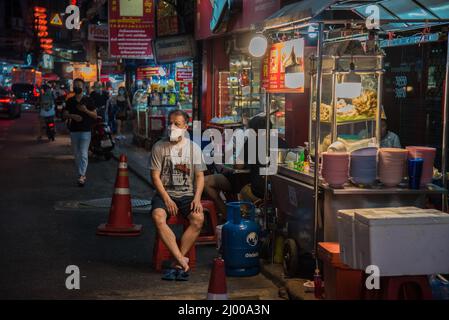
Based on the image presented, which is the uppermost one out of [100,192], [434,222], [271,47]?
[271,47]

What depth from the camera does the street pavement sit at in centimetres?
755

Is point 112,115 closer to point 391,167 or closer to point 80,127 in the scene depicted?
point 80,127

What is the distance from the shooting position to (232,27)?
16.0 m

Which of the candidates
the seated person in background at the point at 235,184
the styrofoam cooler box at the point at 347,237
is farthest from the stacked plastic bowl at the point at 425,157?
the seated person in background at the point at 235,184

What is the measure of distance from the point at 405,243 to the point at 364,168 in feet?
4.45

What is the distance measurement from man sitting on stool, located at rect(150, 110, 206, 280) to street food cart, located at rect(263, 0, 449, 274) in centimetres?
96

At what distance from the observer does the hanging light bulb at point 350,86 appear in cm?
798

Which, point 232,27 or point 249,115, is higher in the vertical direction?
point 232,27

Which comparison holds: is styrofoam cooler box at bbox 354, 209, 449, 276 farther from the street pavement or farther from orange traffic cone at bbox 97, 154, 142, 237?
orange traffic cone at bbox 97, 154, 142, 237

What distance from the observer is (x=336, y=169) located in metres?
7.22

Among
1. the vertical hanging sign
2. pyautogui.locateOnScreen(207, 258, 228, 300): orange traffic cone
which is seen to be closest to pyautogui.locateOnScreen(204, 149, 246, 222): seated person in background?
pyautogui.locateOnScreen(207, 258, 228, 300): orange traffic cone

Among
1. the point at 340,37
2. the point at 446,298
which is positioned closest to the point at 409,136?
the point at 340,37
